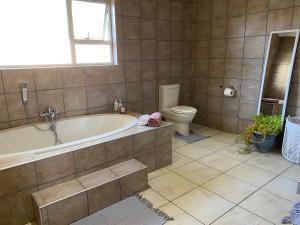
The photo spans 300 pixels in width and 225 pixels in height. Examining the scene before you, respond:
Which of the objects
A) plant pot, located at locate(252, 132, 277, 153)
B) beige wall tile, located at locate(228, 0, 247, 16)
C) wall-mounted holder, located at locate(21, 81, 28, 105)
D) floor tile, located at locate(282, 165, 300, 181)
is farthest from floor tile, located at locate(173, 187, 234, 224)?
beige wall tile, located at locate(228, 0, 247, 16)

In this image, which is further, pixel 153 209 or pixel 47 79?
pixel 47 79

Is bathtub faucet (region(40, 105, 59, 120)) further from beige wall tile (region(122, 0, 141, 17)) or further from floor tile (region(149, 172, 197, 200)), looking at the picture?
beige wall tile (region(122, 0, 141, 17))

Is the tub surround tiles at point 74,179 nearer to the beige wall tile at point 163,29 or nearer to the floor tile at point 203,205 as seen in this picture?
the floor tile at point 203,205

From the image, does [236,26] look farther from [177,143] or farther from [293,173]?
[293,173]

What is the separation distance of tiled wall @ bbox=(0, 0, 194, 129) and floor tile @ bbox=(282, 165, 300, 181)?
Answer: 197 centimetres

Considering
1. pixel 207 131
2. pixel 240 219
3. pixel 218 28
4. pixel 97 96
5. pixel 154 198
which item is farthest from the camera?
pixel 207 131

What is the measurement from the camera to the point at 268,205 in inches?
75.2

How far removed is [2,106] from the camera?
7.66 feet

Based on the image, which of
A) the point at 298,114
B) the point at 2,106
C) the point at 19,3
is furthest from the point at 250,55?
the point at 2,106

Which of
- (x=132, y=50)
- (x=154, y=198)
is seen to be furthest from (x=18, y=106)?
(x=154, y=198)

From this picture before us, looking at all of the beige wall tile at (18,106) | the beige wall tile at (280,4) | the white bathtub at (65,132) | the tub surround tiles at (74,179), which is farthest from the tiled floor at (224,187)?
the beige wall tile at (280,4)

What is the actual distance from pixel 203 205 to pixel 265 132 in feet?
4.67

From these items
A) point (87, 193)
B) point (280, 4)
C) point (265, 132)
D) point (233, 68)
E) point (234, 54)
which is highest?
point (280, 4)

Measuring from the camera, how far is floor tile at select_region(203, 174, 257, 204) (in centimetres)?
204
